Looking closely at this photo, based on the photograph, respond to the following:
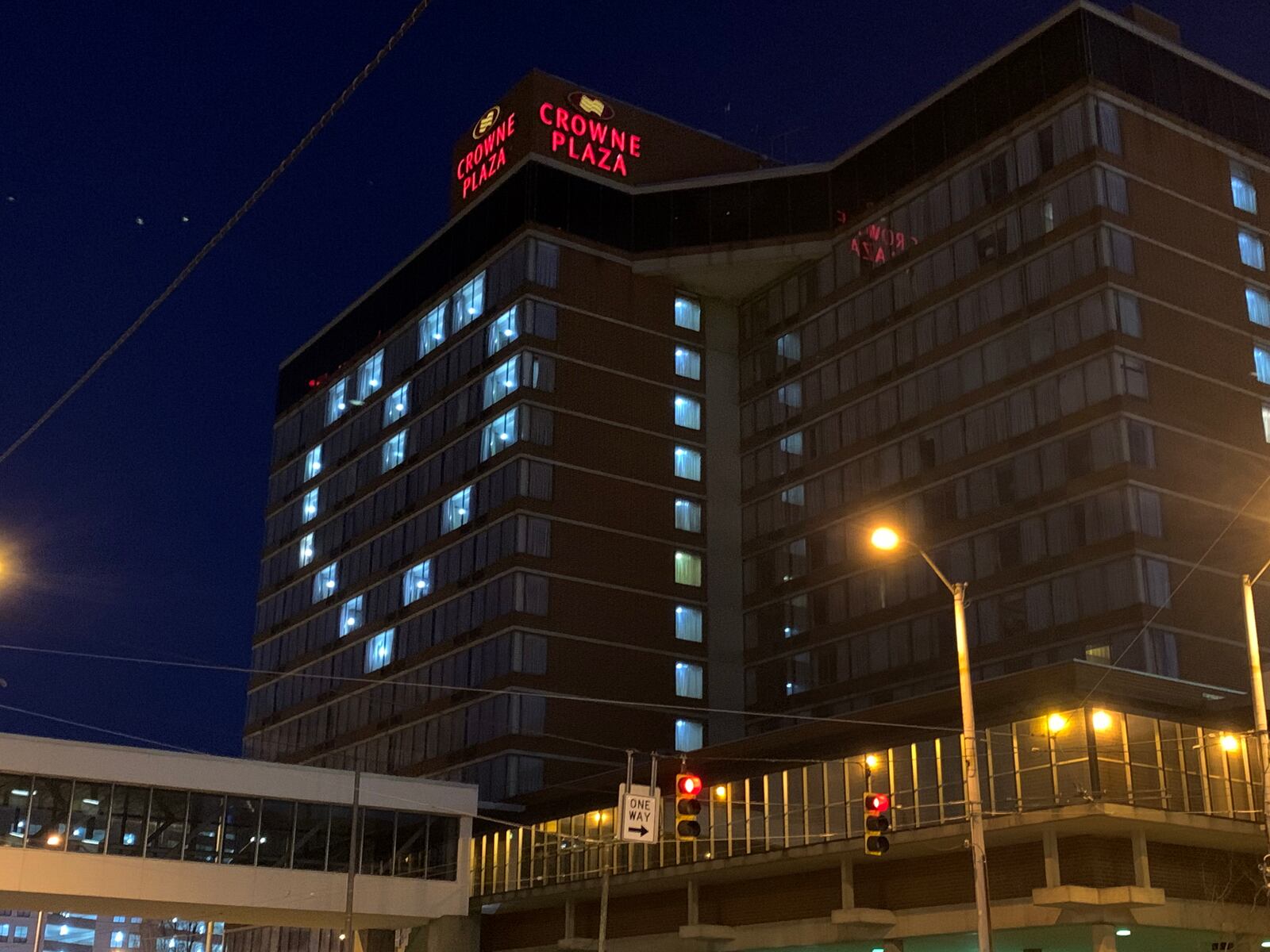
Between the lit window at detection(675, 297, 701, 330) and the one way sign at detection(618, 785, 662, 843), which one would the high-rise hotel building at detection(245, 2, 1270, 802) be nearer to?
the lit window at detection(675, 297, 701, 330)

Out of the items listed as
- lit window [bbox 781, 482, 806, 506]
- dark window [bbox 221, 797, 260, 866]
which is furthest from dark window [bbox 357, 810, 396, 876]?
lit window [bbox 781, 482, 806, 506]

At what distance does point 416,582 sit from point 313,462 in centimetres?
2033

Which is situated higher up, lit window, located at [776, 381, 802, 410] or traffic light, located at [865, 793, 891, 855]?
lit window, located at [776, 381, 802, 410]

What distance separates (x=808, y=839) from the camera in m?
50.9

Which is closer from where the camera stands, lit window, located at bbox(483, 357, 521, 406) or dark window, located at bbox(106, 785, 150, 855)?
dark window, located at bbox(106, 785, 150, 855)

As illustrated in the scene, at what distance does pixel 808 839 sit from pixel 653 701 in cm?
2879

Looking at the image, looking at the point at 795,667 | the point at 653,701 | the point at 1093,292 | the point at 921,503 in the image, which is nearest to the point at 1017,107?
the point at 1093,292

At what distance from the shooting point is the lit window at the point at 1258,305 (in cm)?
7012

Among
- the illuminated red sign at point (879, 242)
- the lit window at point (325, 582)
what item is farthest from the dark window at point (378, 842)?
the illuminated red sign at point (879, 242)

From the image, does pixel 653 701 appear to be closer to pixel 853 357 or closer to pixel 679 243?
pixel 853 357

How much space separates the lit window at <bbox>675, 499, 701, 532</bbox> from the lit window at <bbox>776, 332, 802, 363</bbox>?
959 centimetres

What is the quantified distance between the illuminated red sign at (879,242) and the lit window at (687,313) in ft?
36.6

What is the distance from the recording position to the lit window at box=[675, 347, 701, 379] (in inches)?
3423

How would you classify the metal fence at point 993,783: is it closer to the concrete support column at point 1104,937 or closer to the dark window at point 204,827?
the concrete support column at point 1104,937
